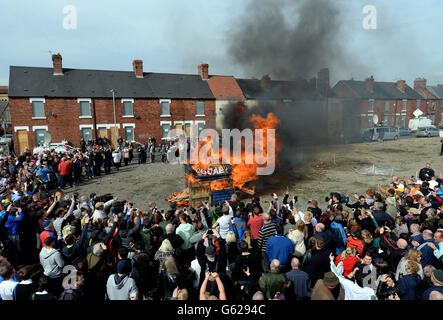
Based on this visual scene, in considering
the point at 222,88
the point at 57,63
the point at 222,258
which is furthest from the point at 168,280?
the point at 222,88

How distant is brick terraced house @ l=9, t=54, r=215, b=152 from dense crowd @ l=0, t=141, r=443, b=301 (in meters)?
22.8

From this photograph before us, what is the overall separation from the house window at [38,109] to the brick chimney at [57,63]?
12.4 feet

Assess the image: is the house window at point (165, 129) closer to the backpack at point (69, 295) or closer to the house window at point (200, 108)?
the house window at point (200, 108)

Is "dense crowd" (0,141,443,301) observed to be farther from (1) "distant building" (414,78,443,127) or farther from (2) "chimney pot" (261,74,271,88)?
(1) "distant building" (414,78,443,127)

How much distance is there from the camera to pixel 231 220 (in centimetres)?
650

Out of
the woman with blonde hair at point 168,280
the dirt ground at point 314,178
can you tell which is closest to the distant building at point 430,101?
the dirt ground at point 314,178

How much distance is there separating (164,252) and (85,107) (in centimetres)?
2716

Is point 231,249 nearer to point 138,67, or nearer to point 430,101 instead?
point 138,67

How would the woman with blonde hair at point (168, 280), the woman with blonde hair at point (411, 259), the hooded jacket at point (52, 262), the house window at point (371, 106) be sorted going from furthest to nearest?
1. the house window at point (371, 106)
2. the hooded jacket at point (52, 262)
3. the woman with blonde hair at point (411, 259)
4. the woman with blonde hair at point (168, 280)

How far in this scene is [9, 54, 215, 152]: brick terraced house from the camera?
26.4 metres

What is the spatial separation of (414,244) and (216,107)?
29554mm

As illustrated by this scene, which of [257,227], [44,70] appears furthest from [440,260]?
[44,70]

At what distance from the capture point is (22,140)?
26.3 metres

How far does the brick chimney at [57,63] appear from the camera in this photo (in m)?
28.0
